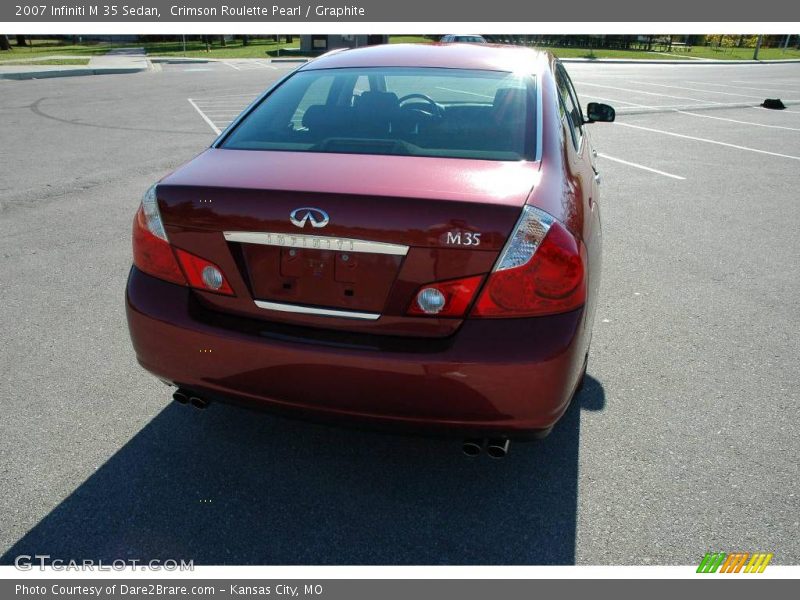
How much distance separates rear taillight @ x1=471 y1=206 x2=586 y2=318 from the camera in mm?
2164

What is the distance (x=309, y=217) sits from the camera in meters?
2.20

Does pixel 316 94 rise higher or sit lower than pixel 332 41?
higher

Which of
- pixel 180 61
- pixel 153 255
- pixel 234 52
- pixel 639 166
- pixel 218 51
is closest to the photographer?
pixel 153 255

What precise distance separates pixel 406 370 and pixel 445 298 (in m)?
0.26

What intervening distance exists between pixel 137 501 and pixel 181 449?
35 cm

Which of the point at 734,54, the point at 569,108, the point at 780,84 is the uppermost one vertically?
the point at 569,108

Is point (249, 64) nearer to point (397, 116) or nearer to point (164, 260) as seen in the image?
point (397, 116)

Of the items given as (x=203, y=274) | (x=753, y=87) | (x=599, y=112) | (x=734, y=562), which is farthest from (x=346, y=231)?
(x=753, y=87)

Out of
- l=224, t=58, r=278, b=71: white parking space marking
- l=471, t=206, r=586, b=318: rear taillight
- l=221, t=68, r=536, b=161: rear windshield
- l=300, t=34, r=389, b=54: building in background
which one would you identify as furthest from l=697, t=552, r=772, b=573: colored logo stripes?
l=300, t=34, r=389, b=54: building in background

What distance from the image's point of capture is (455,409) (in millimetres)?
2199
